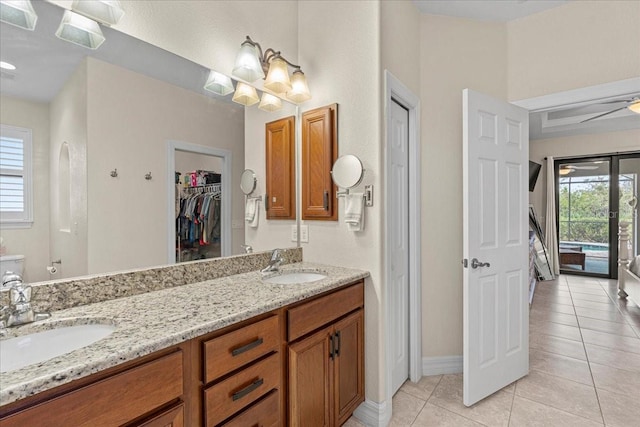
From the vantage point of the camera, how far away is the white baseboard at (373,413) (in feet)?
6.11

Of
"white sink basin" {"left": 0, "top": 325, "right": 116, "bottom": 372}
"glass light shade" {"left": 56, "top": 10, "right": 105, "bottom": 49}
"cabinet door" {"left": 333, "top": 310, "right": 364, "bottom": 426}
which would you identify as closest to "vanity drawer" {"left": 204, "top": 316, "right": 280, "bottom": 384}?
"white sink basin" {"left": 0, "top": 325, "right": 116, "bottom": 372}

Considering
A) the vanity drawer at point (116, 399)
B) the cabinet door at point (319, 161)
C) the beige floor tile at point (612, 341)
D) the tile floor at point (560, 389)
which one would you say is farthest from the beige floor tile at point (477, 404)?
the vanity drawer at point (116, 399)

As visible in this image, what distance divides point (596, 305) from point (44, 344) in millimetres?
5416

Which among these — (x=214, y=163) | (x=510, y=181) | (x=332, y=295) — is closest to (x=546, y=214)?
(x=510, y=181)

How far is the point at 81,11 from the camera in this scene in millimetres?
1271

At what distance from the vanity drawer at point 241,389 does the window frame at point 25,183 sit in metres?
0.91

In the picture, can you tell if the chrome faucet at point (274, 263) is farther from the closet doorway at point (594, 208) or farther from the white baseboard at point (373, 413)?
the closet doorway at point (594, 208)

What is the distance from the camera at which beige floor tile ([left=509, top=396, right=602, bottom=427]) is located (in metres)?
1.85

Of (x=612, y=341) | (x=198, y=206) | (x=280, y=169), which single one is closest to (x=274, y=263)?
(x=198, y=206)

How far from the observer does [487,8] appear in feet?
7.64

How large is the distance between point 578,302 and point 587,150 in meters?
2.83

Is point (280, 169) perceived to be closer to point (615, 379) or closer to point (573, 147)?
point (615, 379)

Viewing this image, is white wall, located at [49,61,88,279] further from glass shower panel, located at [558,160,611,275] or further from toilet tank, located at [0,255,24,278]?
glass shower panel, located at [558,160,611,275]

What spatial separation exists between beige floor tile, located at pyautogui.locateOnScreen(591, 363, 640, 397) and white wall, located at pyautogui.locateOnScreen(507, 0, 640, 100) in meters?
2.13
